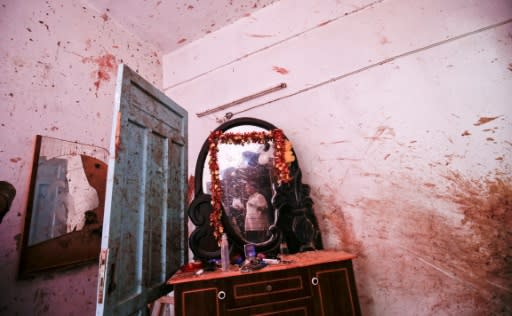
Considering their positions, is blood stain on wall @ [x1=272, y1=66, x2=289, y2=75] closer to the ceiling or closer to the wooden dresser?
the ceiling

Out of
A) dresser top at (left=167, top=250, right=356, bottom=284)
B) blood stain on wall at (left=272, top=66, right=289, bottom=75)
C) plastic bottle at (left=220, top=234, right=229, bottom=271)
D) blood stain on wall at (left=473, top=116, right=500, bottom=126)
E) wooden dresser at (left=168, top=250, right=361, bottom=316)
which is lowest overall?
wooden dresser at (left=168, top=250, right=361, bottom=316)

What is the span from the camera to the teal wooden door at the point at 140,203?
114 centimetres

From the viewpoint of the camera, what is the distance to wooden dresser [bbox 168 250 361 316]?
1160mm

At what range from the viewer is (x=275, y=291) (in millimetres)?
1205

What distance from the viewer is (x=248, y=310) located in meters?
1.17

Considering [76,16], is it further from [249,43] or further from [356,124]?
Result: [356,124]

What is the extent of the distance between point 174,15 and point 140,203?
184 cm

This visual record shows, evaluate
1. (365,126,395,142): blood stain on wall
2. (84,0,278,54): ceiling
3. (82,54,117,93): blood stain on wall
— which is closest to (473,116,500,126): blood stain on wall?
(365,126,395,142): blood stain on wall

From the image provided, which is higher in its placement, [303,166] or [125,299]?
[303,166]

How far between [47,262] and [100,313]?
0.72 m

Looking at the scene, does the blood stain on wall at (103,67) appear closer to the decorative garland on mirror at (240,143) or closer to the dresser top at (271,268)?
the decorative garland on mirror at (240,143)

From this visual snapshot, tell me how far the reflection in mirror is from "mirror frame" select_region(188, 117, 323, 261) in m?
0.05

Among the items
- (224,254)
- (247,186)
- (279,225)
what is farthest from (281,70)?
(224,254)

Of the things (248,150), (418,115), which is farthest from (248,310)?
(418,115)
